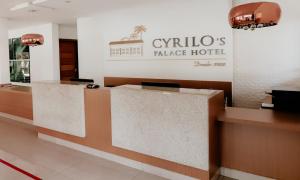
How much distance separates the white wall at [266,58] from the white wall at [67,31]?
6424 millimetres

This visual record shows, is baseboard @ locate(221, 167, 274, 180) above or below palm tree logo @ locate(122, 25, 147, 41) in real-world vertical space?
below

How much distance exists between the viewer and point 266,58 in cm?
470

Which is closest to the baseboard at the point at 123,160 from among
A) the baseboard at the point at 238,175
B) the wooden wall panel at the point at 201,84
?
the baseboard at the point at 238,175

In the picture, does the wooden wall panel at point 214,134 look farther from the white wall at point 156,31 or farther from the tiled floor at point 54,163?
the white wall at point 156,31

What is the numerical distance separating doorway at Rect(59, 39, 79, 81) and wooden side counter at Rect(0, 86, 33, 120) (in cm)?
280

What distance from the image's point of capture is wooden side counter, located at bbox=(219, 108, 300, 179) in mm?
2799

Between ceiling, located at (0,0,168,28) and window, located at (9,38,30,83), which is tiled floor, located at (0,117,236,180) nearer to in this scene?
ceiling, located at (0,0,168,28)

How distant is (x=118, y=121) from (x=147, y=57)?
115 inches

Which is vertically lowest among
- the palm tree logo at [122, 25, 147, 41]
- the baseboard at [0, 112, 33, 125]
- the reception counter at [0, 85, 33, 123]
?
the baseboard at [0, 112, 33, 125]

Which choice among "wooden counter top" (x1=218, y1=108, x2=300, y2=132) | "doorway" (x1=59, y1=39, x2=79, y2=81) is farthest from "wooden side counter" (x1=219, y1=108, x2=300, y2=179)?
"doorway" (x1=59, y1=39, x2=79, y2=81)

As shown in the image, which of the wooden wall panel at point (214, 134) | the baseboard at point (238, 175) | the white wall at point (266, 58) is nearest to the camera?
the wooden wall panel at point (214, 134)

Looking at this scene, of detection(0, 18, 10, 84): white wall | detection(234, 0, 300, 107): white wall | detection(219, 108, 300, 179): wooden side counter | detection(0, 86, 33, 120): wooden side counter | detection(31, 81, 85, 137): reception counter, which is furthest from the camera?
detection(0, 18, 10, 84): white wall

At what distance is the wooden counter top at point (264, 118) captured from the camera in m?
2.59

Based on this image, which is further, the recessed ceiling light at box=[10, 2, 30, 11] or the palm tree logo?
the palm tree logo
